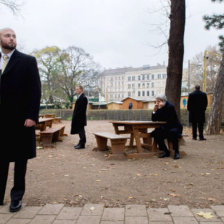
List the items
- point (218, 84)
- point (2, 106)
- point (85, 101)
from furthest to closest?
point (218, 84) → point (85, 101) → point (2, 106)

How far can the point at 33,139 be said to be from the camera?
3457 millimetres

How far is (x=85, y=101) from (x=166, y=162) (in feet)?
10.8

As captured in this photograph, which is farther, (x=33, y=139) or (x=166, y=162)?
(x=166, y=162)

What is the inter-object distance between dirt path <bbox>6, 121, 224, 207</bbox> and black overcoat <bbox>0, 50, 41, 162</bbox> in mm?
780

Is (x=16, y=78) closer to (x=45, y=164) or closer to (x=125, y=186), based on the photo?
(x=125, y=186)

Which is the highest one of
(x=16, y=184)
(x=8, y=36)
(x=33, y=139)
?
(x=8, y=36)

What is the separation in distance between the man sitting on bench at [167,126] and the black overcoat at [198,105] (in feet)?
12.7

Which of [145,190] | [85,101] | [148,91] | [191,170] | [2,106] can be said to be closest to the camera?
[2,106]

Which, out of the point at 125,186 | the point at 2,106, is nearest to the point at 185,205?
the point at 125,186

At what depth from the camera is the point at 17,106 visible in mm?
3281

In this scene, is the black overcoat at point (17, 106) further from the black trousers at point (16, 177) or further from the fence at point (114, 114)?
the fence at point (114, 114)

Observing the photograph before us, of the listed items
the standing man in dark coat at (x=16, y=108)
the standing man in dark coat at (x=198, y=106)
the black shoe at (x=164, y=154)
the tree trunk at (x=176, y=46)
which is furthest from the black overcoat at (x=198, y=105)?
the standing man in dark coat at (x=16, y=108)

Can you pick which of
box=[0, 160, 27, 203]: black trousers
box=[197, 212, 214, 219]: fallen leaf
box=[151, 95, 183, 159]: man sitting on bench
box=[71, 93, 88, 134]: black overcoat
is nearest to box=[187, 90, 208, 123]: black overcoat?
box=[151, 95, 183, 159]: man sitting on bench

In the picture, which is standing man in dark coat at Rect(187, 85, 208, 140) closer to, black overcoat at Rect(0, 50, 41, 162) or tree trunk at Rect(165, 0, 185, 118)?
tree trunk at Rect(165, 0, 185, 118)
